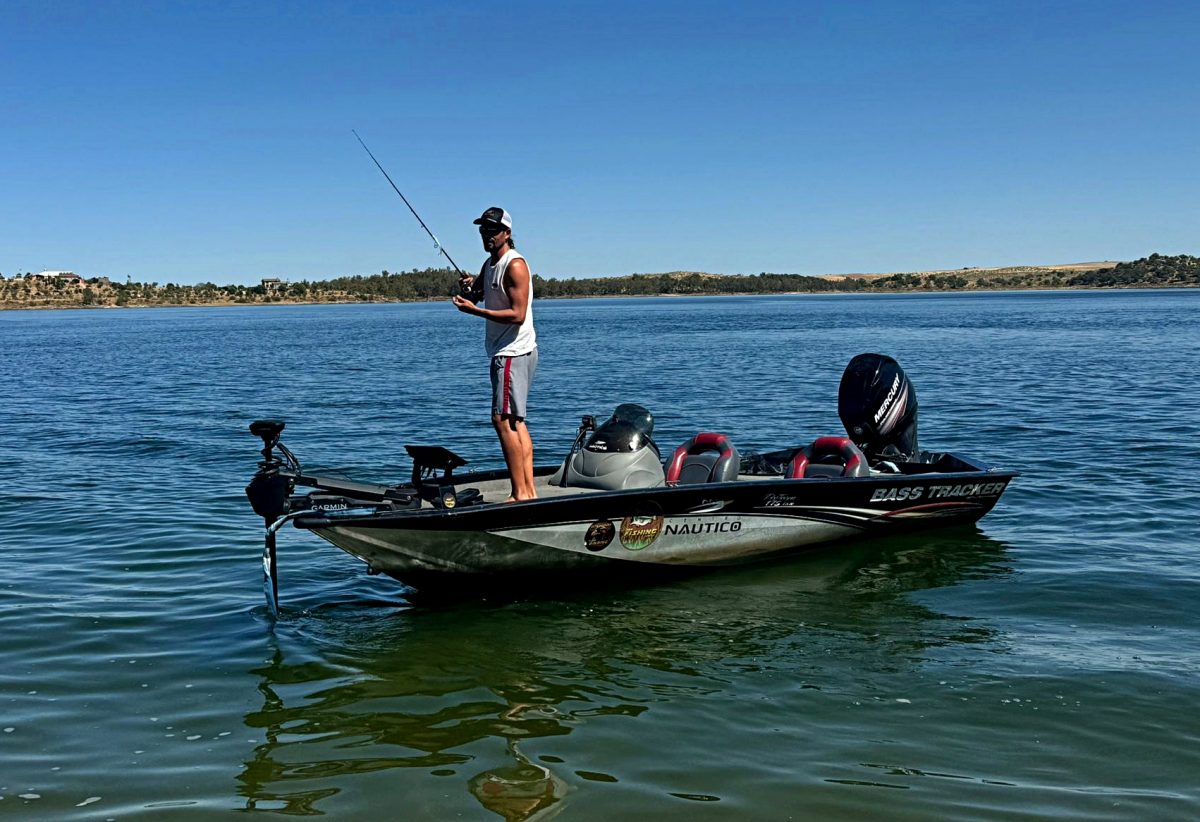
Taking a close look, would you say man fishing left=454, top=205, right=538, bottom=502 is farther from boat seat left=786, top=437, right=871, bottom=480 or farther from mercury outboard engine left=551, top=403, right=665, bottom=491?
boat seat left=786, top=437, right=871, bottom=480

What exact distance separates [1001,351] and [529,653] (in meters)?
33.9

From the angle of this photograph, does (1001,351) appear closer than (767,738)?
No

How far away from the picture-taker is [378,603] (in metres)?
8.11

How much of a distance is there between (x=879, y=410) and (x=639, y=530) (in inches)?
142

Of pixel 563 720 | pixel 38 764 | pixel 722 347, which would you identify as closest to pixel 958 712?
pixel 563 720

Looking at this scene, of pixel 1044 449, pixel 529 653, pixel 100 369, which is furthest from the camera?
pixel 100 369

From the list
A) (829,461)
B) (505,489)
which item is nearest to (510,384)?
(505,489)

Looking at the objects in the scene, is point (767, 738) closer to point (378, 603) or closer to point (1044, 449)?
point (378, 603)

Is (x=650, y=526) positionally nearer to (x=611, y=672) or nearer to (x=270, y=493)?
(x=611, y=672)

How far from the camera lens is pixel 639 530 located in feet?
26.7

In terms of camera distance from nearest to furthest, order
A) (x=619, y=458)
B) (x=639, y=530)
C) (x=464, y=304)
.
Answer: (x=464, y=304) < (x=639, y=530) < (x=619, y=458)

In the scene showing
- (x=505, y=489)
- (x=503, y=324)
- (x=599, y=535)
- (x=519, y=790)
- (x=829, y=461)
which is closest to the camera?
(x=519, y=790)

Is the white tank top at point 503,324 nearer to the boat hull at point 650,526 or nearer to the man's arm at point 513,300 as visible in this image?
the man's arm at point 513,300

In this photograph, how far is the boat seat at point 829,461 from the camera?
9477 mm
